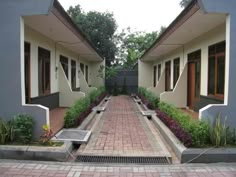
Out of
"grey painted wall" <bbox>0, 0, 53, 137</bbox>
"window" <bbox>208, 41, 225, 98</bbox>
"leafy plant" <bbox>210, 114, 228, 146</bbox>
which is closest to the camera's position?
"leafy plant" <bbox>210, 114, 228, 146</bbox>

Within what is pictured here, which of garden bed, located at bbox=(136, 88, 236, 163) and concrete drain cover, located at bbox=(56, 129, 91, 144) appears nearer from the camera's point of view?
garden bed, located at bbox=(136, 88, 236, 163)

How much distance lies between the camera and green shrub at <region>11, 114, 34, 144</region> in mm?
5715

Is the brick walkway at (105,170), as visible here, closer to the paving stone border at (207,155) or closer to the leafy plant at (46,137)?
the paving stone border at (207,155)

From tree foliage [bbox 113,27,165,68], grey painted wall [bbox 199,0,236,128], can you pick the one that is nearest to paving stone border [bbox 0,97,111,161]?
grey painted wall [bbox 199,0,236,128]

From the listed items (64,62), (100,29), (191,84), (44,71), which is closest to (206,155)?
(191,84)

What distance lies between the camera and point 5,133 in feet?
18.7

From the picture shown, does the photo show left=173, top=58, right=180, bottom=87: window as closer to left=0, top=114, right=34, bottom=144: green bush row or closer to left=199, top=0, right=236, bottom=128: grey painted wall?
left=199, top=0, right=236, bottom=128: grey painted wall

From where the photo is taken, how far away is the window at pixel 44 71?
9988 millimetres

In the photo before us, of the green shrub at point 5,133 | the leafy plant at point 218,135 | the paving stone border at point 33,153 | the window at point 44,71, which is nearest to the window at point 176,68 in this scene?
the window at point 44,71

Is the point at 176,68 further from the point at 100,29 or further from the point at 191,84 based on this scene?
the point at 100,29

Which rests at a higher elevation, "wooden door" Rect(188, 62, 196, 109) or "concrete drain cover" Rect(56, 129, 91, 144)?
"wooden door" Rect(188, 62, 196, 109)

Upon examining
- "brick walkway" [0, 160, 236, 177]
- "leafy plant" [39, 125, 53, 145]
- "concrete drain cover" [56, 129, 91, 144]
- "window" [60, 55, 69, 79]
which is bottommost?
"brick walkway" [0, 160, 236, 177]

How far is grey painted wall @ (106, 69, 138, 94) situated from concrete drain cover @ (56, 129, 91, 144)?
17040 millimetres

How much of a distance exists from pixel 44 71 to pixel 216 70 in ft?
19.8
